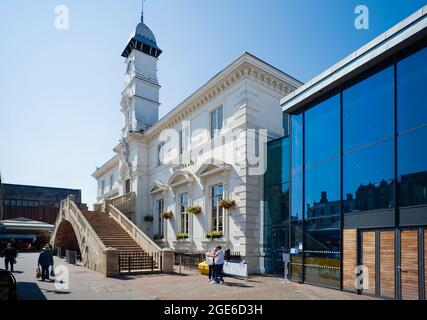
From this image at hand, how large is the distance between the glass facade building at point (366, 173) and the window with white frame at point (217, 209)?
5460 mm

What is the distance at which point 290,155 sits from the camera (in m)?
15.9

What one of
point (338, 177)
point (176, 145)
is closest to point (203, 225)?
point (176, 145)

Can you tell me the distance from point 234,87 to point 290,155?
5.69 m

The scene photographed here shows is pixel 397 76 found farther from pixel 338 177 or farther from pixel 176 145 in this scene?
pixel 176 145

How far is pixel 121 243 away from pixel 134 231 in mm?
1411

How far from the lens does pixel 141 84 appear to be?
103 feet

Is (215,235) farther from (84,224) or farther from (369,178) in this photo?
(369,178)

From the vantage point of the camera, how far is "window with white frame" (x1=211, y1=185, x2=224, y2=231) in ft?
64.5

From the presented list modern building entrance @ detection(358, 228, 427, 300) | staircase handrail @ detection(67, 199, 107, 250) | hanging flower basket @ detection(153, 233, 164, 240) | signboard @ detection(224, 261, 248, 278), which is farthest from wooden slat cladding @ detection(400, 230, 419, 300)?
hanging flower basket @ detection(153, 233, 164, 240)

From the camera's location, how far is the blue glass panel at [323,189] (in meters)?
12.8

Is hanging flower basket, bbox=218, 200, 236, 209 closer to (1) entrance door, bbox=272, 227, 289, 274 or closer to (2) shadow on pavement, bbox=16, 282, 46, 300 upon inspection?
(1) entrance door, bbox=272, 227, 289, 274

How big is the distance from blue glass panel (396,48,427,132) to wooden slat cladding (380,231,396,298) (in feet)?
11.2

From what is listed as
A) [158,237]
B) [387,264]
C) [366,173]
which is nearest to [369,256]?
[387,264]

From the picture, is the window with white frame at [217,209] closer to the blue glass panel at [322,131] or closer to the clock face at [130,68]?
the blue glass panel at [322,131]
